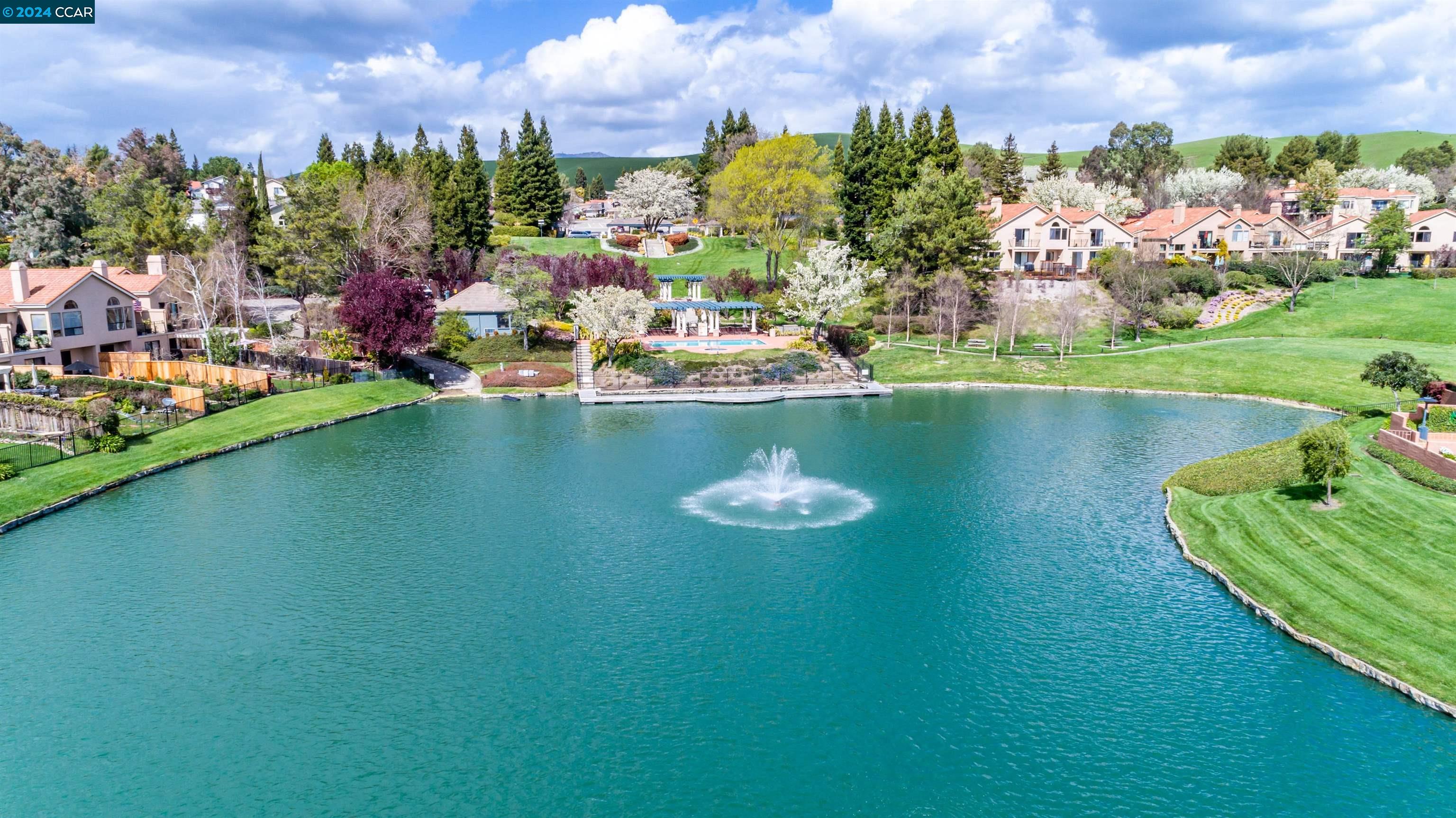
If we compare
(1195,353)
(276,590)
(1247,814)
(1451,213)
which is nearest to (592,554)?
(276,590)

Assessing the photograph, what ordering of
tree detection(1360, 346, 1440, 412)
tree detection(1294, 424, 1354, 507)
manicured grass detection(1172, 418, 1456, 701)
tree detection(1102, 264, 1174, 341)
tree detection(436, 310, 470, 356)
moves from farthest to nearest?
tree detection(1102, 264, 1174, 341), tree detection(436, 310, 470, 356), tree detection(1360, 346, 1440, 412), tree detection(1294, 424, 1354, 507), manicured grass detection(1172, 418, 1456, 701)

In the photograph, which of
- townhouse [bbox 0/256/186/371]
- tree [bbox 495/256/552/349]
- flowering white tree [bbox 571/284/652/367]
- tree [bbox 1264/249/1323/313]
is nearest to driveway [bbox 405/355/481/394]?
tree [bbox 495/256/552/349]

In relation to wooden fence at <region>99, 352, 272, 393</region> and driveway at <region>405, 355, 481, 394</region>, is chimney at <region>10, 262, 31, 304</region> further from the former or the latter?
driveway at <region>405, 355, 481, 394</region>

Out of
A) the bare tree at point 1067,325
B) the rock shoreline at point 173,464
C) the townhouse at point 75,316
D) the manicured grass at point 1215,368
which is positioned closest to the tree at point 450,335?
the rock shoreline at point 173,464

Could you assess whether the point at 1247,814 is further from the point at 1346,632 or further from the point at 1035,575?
the point at 1035,575

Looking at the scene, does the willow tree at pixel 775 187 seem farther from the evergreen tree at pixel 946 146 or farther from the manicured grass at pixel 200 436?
the manicured grass at pixel 200 436

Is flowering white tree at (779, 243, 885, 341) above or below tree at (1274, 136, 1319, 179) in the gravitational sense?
below
